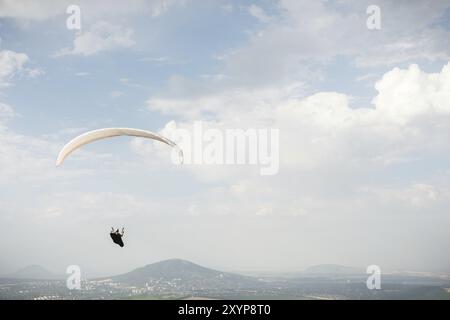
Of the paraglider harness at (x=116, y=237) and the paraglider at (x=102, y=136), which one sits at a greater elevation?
the paraglider at (x=102, y=136)

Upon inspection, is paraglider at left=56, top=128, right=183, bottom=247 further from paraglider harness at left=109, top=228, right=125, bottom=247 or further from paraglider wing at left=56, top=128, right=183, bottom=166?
paraglider harness at left=109, top=228, right=125, bottom=247

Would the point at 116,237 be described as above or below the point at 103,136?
below

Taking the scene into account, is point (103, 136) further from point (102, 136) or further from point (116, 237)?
point (116, 237)

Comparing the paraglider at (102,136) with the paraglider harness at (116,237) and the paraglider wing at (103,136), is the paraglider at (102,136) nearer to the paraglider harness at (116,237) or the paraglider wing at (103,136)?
the paraglider wing at (103,136)

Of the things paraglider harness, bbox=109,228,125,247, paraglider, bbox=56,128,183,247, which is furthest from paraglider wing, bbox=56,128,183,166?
paraglider harness, bbox=109,228,125,247

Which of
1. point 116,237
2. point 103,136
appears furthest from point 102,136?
point 116,237

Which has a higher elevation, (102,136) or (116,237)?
(102,136)

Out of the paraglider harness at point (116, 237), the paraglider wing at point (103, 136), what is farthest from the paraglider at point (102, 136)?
the paraglider harness at point (116, 237)
